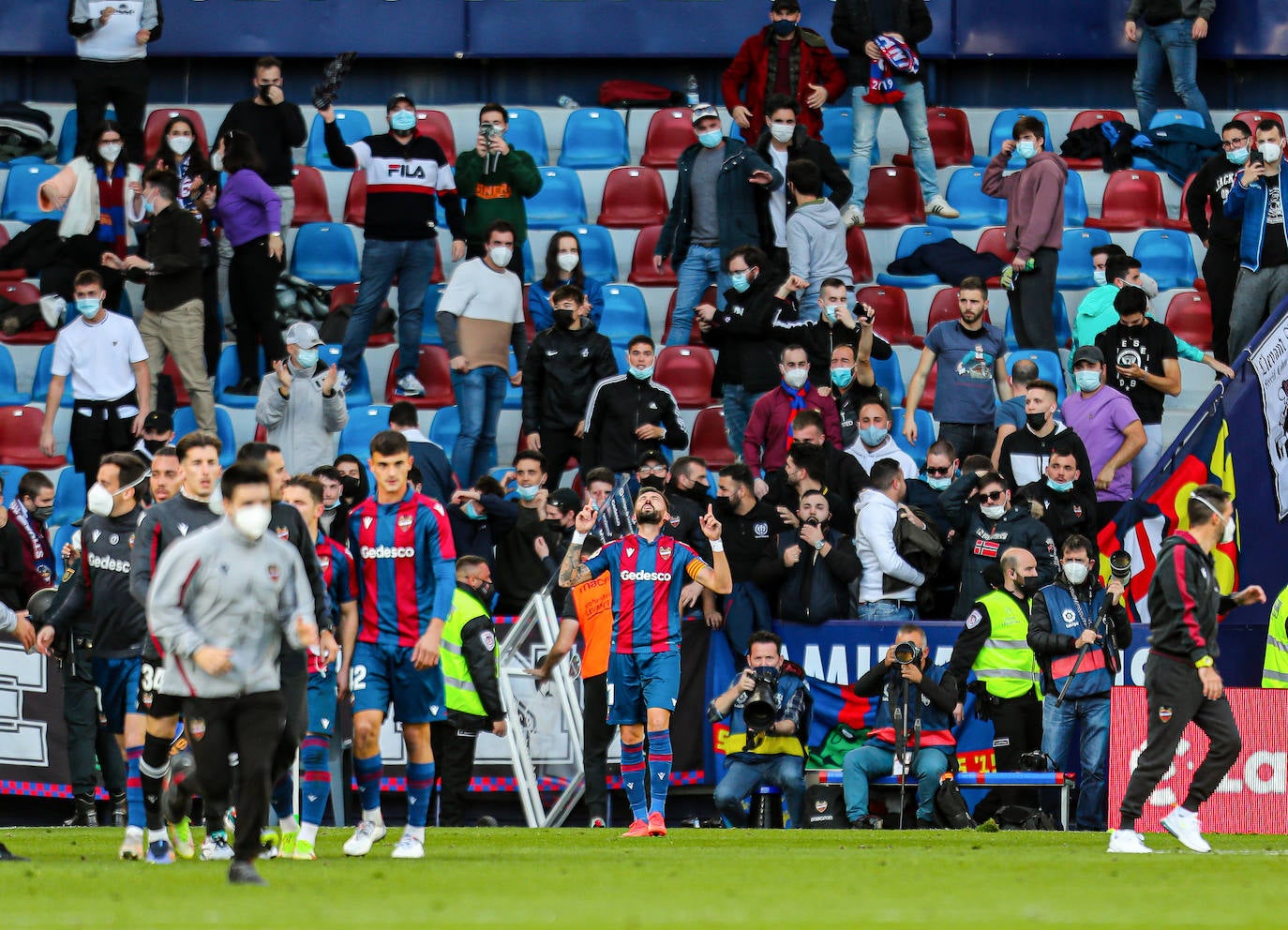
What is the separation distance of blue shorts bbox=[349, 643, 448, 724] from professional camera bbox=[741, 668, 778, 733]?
12.3 feet

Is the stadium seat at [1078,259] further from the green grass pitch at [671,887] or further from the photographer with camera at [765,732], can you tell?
the green grass pitch at [671,887]

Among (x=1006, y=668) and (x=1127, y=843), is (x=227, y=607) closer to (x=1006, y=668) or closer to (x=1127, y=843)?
(x=1127, y=843)

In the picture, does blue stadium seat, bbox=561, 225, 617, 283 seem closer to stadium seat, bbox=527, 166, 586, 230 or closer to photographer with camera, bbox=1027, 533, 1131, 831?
stadium seat, bbox=527, 166, 586, 230

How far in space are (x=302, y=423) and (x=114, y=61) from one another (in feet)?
16.0

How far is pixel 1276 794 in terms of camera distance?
12969mm

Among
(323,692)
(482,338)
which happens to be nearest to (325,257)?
(482,338)

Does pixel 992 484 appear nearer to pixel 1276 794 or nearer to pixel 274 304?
pixel 1276 794

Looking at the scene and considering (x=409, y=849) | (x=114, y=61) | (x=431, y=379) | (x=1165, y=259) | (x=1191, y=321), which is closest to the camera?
(x=409, y=849)

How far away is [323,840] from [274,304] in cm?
681

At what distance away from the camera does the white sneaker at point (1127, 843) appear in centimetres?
1080

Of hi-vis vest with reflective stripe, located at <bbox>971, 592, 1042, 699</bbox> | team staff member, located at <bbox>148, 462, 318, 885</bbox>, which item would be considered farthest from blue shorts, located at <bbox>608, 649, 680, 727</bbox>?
team staff member, located at <bbox>148, 462, 318, 885</bbox>

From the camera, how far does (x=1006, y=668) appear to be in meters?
14.1

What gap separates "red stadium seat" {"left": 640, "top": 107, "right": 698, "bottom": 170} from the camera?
20.7 m

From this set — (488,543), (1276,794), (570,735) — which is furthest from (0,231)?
(1276,794)
